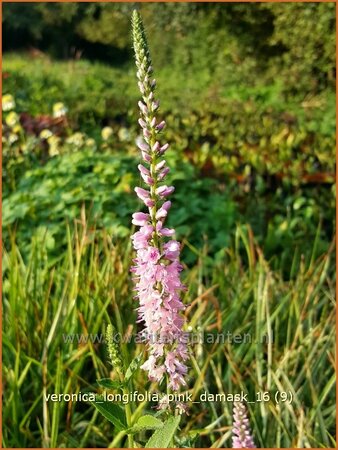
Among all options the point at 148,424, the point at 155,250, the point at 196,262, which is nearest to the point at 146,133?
the point at 155,250

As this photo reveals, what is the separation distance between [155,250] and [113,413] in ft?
1.38

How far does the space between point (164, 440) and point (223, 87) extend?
1375cm

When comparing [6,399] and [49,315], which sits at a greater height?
[49,315]

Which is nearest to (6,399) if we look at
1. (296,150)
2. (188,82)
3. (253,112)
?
(296,150)

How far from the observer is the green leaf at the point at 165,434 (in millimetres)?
1574

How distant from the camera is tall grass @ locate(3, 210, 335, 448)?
9.08ft

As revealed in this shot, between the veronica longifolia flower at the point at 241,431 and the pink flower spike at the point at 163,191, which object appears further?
the veronica longifolia flower at the point at 241,431

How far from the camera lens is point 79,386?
2.98m

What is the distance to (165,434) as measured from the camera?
1593 mm

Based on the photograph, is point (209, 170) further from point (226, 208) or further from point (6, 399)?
point (6, 399)

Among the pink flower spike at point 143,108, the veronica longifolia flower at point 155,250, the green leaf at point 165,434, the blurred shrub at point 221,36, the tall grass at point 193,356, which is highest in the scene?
the blurred shrub at point 221,36

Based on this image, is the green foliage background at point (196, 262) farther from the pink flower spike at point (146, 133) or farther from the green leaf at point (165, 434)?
the pink flower spike at point (146, 133)

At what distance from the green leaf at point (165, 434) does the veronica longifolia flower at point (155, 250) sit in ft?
0.33

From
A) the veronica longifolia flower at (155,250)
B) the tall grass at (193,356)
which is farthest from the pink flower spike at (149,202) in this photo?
the tall grass at (193,356)
